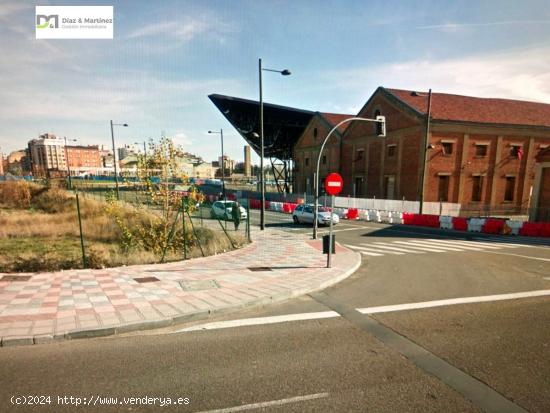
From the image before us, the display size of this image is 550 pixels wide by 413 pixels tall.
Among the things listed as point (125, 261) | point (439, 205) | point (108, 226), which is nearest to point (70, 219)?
point (108, 226)

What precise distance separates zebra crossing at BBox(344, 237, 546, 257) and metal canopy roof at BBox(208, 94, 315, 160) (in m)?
27.6

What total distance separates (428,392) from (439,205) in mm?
23979

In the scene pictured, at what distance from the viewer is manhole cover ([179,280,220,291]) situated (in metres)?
6.87

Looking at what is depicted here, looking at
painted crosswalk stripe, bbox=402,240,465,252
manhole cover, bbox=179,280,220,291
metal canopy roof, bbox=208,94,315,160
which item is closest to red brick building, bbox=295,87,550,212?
painted crosswalk stripe, bbox=402,240,465,252

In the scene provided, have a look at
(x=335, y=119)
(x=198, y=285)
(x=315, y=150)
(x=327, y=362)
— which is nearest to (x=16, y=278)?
(x=198, y=285)

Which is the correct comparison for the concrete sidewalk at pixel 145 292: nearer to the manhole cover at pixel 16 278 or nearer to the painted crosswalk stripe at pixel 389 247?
the manhole cover at pixel 16 278

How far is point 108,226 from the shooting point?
1611 centimetres

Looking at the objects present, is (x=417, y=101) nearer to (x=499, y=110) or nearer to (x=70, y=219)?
(x=499, y=110)

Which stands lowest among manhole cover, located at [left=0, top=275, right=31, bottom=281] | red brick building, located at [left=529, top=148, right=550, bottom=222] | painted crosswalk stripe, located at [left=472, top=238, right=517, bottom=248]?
painted crosswalk stripe, located at [left=472, top=238, right=517, bottom=248]

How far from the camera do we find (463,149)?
25922 mm

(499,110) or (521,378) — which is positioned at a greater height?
(499,110)

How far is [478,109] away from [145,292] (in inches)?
1330

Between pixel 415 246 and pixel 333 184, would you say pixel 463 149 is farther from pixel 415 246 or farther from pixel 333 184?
pixel 333 184

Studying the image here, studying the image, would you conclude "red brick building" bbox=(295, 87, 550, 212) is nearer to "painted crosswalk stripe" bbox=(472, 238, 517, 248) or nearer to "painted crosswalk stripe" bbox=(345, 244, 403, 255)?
"painted crosswalk stripe" bbox=(472, 238, 517, 248)
